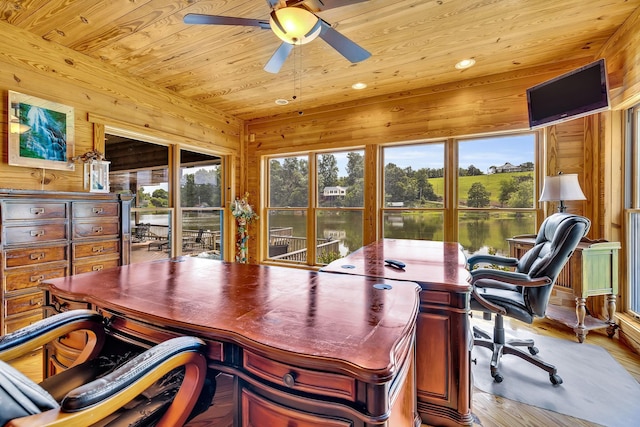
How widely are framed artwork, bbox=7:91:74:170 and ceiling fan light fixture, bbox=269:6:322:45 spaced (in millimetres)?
2541

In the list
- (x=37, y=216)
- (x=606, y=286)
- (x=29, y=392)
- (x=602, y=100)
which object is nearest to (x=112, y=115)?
(x=37, y=216)

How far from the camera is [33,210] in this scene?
2334mm

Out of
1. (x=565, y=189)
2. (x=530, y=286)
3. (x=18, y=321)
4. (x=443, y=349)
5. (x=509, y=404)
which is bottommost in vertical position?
(x=509, y=404)

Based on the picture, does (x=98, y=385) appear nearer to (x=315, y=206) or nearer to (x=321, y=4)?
(x=321, y=4)

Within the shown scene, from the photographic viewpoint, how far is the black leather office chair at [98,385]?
656 mm

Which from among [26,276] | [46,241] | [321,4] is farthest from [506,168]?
[26,276]

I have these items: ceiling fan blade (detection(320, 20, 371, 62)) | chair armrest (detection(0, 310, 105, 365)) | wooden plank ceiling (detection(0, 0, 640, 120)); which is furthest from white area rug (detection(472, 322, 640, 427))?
wooden plank ceiling (detection(0, 0, 640, 120))

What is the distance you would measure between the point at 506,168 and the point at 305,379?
3.76 metres

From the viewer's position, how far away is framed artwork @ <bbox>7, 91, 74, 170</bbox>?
2.56m

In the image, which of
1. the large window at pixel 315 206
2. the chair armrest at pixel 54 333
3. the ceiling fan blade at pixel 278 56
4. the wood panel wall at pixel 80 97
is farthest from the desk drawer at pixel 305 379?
the large window at pixel 315 206

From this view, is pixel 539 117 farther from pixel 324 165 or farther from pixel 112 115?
pixel 112 115

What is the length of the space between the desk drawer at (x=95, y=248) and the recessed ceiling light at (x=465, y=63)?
13.5ft

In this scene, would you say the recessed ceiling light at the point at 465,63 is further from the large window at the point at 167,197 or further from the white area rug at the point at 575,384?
the large window at the point at 167,197

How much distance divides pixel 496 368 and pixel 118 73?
4.75 metres
